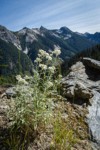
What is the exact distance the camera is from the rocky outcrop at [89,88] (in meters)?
6.52

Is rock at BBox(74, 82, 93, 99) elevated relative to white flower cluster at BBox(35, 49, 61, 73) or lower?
lower

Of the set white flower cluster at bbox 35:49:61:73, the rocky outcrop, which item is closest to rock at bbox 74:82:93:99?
the rocky outcrop

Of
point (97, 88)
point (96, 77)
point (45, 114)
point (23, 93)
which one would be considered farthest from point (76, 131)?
point (96, 77)

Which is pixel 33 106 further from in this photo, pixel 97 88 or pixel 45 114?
pixel 97 88

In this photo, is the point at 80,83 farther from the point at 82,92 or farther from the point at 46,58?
the point at 46,58

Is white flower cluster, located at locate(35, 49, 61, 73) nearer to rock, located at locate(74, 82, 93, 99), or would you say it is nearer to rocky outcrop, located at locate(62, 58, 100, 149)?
rocky outcrop, located at locate(62, 58, 100, 149)

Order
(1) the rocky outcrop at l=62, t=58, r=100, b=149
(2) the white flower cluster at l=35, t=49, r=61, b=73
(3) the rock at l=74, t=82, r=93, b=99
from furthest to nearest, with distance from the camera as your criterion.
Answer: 1. (3) the rock at l=74, t=82, r=93, b=99
2. (1) the rocky outcrop at l=62, t=58, r=100, b=149
3. (2) the white flower cluster at l=35, t=49, r=61, b=73

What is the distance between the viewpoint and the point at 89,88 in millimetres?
8445

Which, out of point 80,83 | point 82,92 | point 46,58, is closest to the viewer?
point 46,58

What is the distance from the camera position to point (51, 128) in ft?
19.4

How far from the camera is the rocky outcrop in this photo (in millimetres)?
6516

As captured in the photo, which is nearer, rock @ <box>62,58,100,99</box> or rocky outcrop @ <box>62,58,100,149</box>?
rocky outcrop @ <box>62,58,100,149</box>

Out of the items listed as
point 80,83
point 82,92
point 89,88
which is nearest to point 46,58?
point 82,92

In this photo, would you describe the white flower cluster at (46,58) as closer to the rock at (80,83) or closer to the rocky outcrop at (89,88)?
the rocky outcrop at (89,88)
